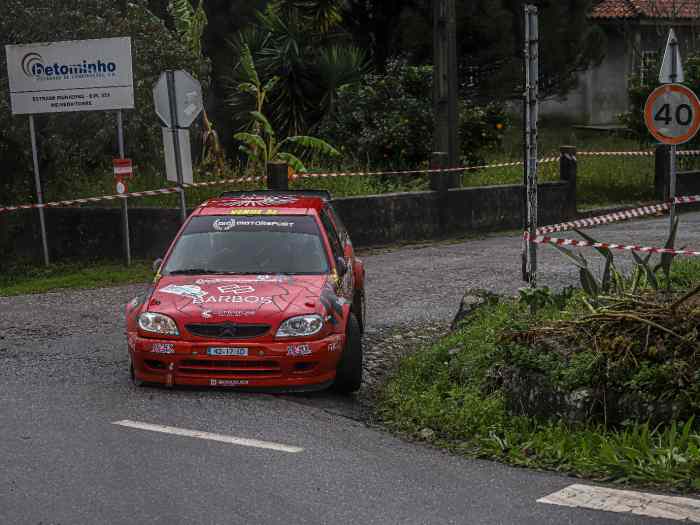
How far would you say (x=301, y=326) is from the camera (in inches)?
380

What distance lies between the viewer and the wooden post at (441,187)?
835 inches

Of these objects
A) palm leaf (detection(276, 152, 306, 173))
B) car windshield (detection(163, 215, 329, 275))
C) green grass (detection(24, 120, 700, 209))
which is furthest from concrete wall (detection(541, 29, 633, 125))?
car windshield (detection(163, 215, 329, 275))

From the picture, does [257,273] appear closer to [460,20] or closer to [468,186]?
[468,186]

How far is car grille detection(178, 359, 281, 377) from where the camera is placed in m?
9.59

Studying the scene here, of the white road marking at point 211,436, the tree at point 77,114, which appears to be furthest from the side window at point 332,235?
the tree at point 77,114

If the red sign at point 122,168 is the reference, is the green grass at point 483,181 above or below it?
below

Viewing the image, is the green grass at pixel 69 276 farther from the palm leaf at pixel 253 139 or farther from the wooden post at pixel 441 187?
the wooden post at pixel 441 187

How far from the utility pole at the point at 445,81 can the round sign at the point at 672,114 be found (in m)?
8.53

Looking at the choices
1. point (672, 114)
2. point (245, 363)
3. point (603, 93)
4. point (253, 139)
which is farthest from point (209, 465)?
point (603, 93)

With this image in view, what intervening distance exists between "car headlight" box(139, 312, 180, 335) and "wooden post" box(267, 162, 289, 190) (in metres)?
9.62

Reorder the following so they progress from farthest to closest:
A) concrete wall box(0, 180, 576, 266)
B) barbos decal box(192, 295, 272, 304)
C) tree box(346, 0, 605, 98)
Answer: tree box(346, 0, 605, 98)
concrete wall box(0, 180, 576, 266)
barbos decal box(192, 295, 272, 304)

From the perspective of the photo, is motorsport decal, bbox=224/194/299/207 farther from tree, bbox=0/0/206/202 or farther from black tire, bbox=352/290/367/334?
tree, bbox=0/0/206/202

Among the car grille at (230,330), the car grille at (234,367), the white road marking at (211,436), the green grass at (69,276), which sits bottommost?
the green grass at (69,276)

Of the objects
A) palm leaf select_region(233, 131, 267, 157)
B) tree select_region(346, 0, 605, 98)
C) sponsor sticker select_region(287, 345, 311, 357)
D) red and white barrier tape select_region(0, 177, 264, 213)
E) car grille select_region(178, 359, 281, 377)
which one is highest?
tree select_region(346, 0, 605, 98)
